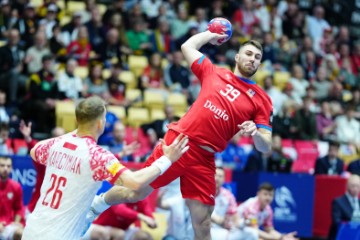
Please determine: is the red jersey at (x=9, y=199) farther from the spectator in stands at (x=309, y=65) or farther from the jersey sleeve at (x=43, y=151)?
the spectator in stands at (x=309, y=65)

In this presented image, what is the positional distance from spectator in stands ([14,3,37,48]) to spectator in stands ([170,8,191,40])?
418 cm

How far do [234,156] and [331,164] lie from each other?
A: 2024 millimetres

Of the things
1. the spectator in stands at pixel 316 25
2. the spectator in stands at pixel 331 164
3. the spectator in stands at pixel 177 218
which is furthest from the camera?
the spectator in stands at pixel 316 25

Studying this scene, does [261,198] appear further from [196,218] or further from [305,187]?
[196,218]

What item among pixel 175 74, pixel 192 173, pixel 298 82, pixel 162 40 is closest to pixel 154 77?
pixel 175 74

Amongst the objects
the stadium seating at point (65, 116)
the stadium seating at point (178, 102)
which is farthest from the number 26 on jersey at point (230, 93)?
the stadium seating at point (178, 102)

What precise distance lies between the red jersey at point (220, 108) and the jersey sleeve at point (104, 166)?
6.58 ft

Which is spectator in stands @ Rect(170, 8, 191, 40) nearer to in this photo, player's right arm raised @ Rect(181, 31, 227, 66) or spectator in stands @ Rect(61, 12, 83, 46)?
spectator in stands @ Rect(61, 12, 83, 46)

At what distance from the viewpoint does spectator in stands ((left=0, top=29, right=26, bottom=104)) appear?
17188mm

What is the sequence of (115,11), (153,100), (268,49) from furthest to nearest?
(268,49)
(115,11)
(153,100)

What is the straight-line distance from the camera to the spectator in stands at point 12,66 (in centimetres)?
1719

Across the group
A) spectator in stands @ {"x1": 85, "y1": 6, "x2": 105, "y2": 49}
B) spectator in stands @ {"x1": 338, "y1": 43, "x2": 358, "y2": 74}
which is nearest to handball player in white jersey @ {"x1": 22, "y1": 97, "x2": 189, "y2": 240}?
spectator in stands @ {"x1": 85, "y1": 6, "x2": 105, "y2": 49}

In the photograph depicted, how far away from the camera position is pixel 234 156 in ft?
59.2

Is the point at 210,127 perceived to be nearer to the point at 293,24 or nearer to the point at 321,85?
the point at 321,85
